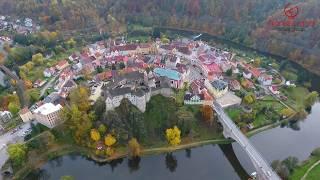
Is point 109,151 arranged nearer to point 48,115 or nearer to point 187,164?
point 187,164

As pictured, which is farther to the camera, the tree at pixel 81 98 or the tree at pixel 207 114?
the tree at pixel 207 114

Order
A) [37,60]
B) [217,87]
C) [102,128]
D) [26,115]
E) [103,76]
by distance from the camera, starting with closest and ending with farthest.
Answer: [102,128], [26,115], [217,87], [103,76], [37,60]

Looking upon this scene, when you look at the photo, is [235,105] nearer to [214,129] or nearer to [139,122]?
[214,129]

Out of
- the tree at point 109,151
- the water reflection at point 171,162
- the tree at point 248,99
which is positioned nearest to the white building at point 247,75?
the tree at point 248,99

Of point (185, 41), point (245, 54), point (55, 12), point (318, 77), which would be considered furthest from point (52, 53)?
point (318, 77)

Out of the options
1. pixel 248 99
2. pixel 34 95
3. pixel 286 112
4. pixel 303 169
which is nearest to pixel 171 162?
pixel 303 169

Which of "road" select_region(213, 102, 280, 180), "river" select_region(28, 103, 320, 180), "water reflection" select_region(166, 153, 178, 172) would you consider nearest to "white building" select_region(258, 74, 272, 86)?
"river" select_region(28, 103, 320, 180)

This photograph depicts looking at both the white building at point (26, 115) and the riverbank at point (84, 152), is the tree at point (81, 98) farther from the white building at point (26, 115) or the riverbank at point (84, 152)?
the white building at point (26, 115)
